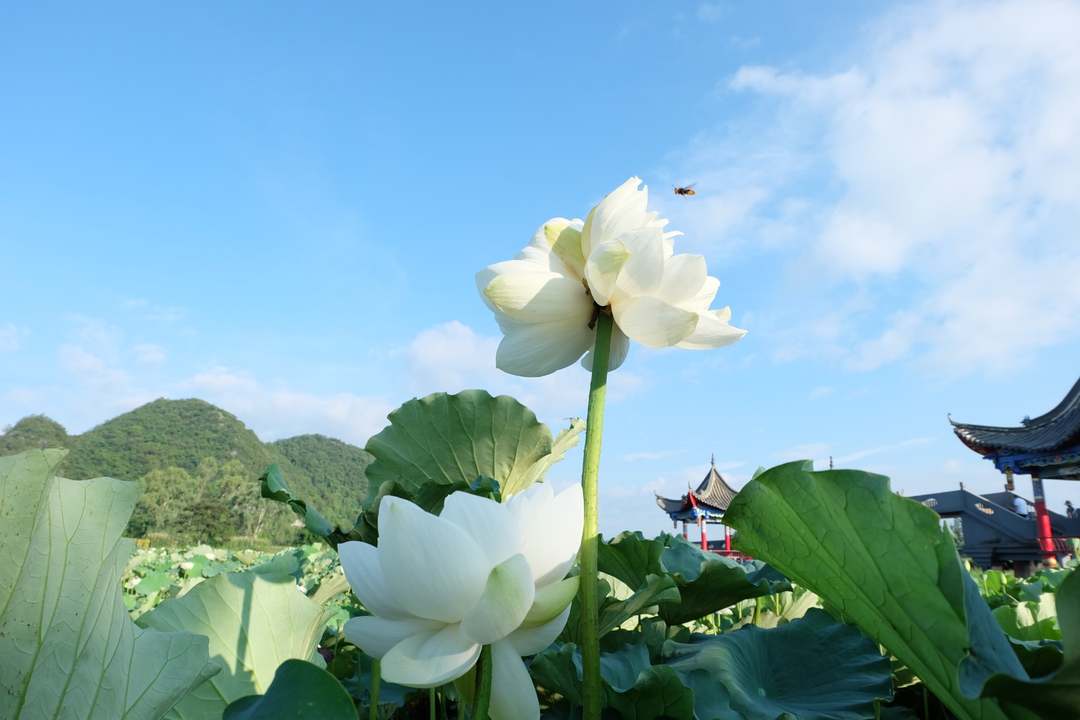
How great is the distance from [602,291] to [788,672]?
1.61 ft

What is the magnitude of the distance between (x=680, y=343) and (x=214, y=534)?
44085 mm

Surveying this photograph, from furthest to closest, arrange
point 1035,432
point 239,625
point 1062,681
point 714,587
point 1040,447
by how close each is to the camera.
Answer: point 1035,432 < point 1040,447 < point 714,587 < point 239,625 < point 1062,681

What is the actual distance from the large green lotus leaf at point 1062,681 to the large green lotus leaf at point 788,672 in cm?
28

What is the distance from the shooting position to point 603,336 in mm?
610

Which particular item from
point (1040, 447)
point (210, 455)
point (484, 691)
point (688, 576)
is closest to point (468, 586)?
point (484, 691)

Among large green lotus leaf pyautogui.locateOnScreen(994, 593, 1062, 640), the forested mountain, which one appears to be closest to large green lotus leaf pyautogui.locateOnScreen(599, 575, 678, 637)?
large green lotus leaf pyautogui.locateOnScreen(994, 593, 1062, 640)

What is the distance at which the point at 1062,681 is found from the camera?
1.12ft


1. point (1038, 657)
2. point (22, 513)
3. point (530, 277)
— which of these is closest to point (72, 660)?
point (22, 513)

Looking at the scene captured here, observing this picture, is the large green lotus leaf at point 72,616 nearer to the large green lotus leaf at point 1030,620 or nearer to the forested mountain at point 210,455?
the large green lotus leaf at point 1030,620

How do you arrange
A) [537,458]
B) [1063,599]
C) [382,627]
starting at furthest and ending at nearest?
[537,458]
[382,627]
[1063,599]

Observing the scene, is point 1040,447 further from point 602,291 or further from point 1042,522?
point 602,291

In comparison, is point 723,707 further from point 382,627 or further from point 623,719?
point 382,627

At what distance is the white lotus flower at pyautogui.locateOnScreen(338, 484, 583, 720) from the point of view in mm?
416

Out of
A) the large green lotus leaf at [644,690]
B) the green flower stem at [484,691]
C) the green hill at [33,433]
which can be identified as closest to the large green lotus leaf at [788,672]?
the large green lotus leaf at [644,690]
